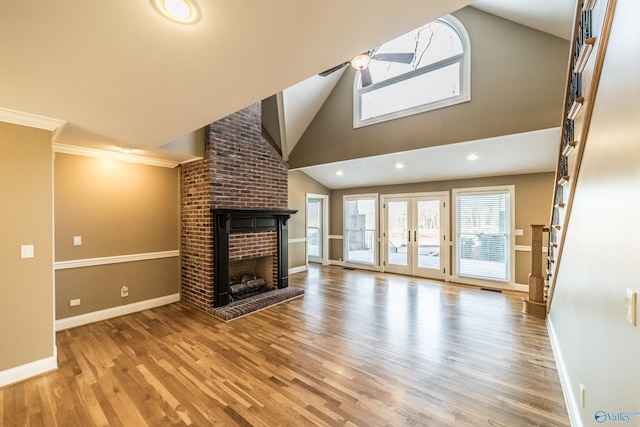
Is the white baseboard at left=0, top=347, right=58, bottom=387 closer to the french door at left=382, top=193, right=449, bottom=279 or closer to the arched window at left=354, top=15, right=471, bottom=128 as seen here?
the arched window at left=354, top=15, right=471, bottom=128

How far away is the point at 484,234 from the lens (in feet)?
17.6

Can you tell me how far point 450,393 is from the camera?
2.16 metres

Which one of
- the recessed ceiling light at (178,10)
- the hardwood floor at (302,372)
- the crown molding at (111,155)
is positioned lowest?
the hardwood floor at (302,372)

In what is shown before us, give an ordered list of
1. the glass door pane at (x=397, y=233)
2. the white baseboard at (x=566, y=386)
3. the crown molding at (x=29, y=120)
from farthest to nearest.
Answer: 1. the glass door pane at (x=397, y=233)
2. the crown molding at (x=29, y=120)
3. the white baseboard at (x=566, y=386)

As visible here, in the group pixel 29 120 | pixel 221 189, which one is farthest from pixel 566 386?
pixel 29 120

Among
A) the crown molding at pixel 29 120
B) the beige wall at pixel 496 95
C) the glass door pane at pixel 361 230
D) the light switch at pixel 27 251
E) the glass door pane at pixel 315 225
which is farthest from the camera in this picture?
the glass door pane at pixel 315 225

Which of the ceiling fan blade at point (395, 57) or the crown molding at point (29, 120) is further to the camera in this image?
the ceiling fan blade at point (395, 57)

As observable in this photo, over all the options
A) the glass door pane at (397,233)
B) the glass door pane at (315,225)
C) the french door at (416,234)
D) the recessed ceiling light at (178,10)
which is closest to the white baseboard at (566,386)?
the french door at (416,234)

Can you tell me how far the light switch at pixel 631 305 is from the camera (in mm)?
980

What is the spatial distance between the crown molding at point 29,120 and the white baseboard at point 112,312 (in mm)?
2470

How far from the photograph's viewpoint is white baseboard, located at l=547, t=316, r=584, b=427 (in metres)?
1.76

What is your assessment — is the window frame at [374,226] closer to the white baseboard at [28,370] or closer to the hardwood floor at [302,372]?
the hardwood floor at [302,372]

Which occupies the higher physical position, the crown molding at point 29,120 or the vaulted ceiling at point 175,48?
the vaulted ceiling at point 175,48

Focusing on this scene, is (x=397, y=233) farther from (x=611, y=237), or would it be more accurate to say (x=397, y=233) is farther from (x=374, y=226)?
(x=611, y=237)
